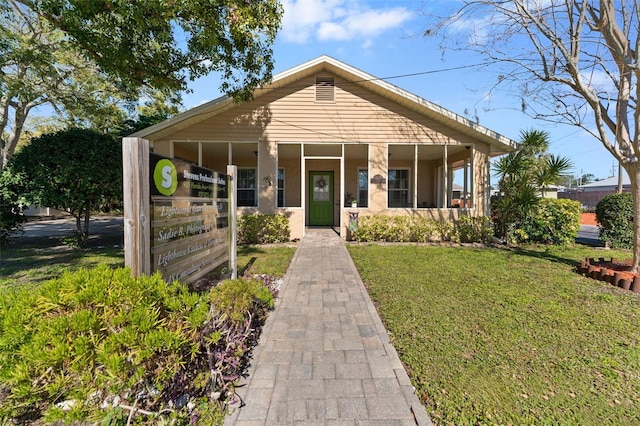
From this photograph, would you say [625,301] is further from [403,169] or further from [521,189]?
[403,169]

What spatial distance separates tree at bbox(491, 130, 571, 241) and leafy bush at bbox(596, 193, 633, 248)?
1.81 metres

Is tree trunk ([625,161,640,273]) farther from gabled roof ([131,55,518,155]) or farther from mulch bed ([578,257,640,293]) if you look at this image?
gabled roof ([131,55,518,155])

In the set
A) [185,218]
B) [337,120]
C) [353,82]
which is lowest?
[185,218]

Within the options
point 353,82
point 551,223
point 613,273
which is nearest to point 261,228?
point 353,82

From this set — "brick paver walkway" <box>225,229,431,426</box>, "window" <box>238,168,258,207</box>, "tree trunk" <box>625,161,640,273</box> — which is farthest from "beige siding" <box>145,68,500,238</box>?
"brick paver walkway" <box>225,229,431,426</box>

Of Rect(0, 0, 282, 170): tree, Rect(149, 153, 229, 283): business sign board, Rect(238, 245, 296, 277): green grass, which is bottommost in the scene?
Rect(238, 245, 296, 277): green grass

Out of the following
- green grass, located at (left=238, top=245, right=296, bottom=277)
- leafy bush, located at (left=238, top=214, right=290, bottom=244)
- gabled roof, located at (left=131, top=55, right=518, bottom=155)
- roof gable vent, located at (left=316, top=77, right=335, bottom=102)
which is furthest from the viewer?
roof gable vent, located at (left=316, top=77, right=335, bottom=102)

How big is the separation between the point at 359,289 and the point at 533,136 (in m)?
8.55

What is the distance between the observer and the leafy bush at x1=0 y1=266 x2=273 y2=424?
1800mm

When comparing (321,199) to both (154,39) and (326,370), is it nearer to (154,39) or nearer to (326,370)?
(154,39)

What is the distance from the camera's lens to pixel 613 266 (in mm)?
6234

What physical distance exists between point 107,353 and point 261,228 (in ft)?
26.3

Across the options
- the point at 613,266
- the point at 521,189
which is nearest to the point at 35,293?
the point at 613,266

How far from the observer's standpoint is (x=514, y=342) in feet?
10.9
